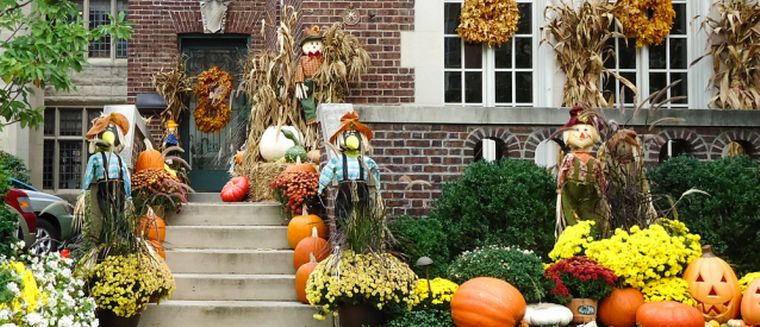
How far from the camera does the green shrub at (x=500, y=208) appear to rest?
835 centimetres

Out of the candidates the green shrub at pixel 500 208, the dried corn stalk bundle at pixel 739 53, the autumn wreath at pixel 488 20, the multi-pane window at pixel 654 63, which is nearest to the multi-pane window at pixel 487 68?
the autumn wreath at pixel 488 20

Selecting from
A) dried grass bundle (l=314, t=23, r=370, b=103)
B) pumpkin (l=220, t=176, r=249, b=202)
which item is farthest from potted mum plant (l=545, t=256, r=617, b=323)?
pumpkin (l=220, t=176, r=249, b=202)

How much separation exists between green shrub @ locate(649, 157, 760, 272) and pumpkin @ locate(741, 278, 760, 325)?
0.81 m

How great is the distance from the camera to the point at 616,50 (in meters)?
10.9

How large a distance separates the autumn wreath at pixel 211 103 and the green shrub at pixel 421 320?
8.41m

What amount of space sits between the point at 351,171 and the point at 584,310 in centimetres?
221

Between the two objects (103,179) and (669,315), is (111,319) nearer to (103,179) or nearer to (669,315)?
(103,179)

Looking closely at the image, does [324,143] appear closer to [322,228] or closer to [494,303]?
[322,228]

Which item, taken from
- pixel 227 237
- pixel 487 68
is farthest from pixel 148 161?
pixel 487 68

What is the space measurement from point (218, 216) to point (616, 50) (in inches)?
192

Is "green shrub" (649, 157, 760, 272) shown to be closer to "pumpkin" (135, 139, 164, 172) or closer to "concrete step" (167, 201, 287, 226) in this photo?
"concrete step" (167, 201, 287, 226)

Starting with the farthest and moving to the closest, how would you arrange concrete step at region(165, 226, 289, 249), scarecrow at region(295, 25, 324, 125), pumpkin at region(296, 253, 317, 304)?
scarecrow at region(295, 25, 324, 125) < concrete step at region(165, 226, 289, 249) < pumpkin at region(296, 253, 317, 304)

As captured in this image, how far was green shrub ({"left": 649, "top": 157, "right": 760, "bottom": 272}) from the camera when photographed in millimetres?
8289

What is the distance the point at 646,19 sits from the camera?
35.1 ft
